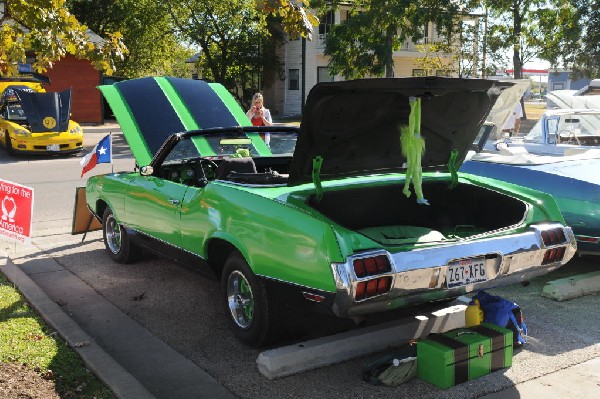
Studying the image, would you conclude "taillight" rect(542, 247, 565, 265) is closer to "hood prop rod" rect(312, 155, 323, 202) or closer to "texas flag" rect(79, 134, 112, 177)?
"hood prop rod" rect(312, 155, 323, 202)

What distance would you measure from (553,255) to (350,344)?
151cm

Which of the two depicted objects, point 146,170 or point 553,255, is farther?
point 146,170

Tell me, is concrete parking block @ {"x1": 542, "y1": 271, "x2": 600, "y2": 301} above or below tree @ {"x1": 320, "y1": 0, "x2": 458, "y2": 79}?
below

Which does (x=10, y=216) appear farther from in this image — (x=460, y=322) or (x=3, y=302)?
(x=460, y=322)

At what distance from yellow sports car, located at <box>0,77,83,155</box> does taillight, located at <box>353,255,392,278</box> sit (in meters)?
14.5

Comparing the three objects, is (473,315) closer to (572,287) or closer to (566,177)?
(572,287)

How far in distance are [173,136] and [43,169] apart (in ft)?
33.2

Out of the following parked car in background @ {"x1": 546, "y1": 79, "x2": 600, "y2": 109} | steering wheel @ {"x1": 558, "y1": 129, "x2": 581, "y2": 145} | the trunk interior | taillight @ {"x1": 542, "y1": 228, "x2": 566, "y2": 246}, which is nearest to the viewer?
taillight @ {"x1": 542, "y1": 228, "x2": 566, "y2": 246}

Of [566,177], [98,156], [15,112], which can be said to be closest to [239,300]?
[566,177]

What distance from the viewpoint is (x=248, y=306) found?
15.5 feet

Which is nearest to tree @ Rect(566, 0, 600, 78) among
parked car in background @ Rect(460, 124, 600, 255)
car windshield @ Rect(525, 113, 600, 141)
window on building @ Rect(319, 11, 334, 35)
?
window on building @ Rect(319, 11, 334, 35)

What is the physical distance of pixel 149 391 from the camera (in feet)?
13.1

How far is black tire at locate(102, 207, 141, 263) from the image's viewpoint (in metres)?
6.70

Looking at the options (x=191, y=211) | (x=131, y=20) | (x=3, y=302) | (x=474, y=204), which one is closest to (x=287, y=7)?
(x=191, y=211)
